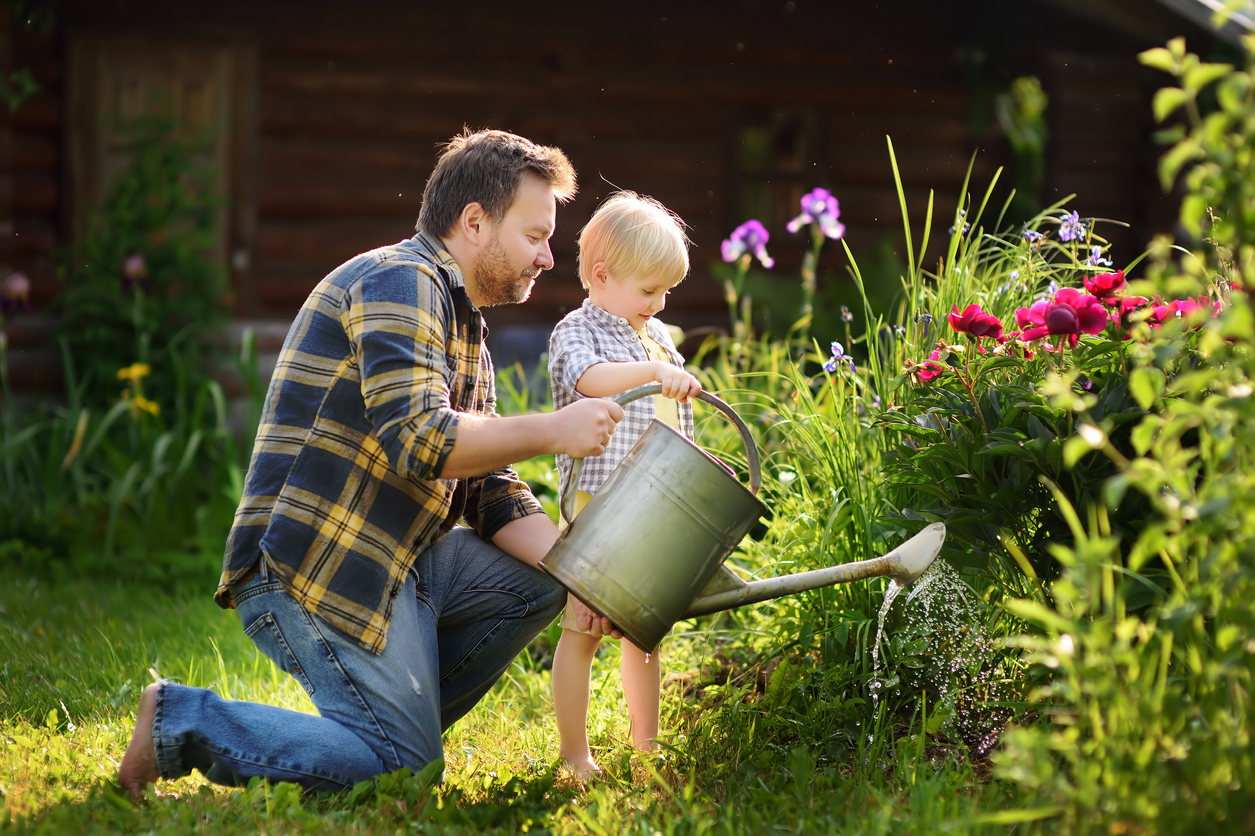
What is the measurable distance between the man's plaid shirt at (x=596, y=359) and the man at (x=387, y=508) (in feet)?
0.51

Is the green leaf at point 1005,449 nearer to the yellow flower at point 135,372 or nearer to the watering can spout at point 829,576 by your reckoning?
the watering can spout at point 829,576

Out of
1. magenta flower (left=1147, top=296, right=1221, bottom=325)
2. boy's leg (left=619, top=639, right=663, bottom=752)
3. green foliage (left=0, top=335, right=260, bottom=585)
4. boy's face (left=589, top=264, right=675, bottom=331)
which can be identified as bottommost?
green foliage (left=0, top=335, right=260, bottom=585)

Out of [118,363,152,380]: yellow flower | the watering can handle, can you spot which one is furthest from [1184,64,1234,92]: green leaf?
[118,363,152,380]: yellow flower

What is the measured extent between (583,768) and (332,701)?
0.55 meters

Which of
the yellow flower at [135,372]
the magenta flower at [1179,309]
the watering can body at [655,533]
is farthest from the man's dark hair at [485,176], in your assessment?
the yellow flower at [135,372]

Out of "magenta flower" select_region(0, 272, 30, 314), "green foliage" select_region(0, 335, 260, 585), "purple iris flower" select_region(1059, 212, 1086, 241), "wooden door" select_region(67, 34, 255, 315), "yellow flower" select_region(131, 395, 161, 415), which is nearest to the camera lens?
"purple iris flower" select_region(1059, 212, 1086, 241)

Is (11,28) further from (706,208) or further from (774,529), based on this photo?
(774,529)

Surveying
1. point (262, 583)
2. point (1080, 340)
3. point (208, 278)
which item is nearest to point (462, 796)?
point (262, 583)

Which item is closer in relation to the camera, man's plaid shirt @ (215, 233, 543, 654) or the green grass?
the green grass

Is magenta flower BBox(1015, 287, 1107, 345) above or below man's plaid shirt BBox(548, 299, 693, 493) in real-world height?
above

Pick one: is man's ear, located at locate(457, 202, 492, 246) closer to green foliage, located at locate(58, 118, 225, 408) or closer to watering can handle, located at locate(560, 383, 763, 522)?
watering can handle, located at locate(560, 383, 763, 522)

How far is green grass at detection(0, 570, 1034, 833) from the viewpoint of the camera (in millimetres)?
1865

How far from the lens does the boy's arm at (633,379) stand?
202 centimetres

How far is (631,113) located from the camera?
6711 millimetres
